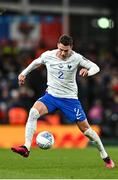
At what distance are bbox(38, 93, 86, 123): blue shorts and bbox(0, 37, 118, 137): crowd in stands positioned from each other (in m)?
9.13

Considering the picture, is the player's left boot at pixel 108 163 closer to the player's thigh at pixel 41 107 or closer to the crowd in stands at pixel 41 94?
the player's thigh at pixel 41 107

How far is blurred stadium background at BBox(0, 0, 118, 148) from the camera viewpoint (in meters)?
23.8

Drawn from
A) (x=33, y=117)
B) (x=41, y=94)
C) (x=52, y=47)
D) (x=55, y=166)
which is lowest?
(x=41, y=94)

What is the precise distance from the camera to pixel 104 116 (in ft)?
81.0

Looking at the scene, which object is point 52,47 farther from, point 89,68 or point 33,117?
point 33,117

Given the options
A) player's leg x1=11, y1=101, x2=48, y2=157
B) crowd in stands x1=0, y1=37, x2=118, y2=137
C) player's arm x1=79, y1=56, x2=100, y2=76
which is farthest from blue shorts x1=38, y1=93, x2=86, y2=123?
crowd in stands x1=0, y1=37, x2=118, y2=137

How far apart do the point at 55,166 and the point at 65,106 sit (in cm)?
110

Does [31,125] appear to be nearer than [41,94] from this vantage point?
Yes

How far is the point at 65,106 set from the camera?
14.8m

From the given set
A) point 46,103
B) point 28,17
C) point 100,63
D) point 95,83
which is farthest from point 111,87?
point 46,103

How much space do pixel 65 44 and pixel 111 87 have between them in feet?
35.5

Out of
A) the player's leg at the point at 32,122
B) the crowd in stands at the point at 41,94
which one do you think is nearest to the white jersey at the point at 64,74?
the player's leg at the point at 32,122

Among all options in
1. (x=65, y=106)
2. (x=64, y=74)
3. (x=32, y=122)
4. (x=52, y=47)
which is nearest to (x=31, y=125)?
(x=32, y=122)

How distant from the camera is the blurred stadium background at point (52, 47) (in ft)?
78.2
